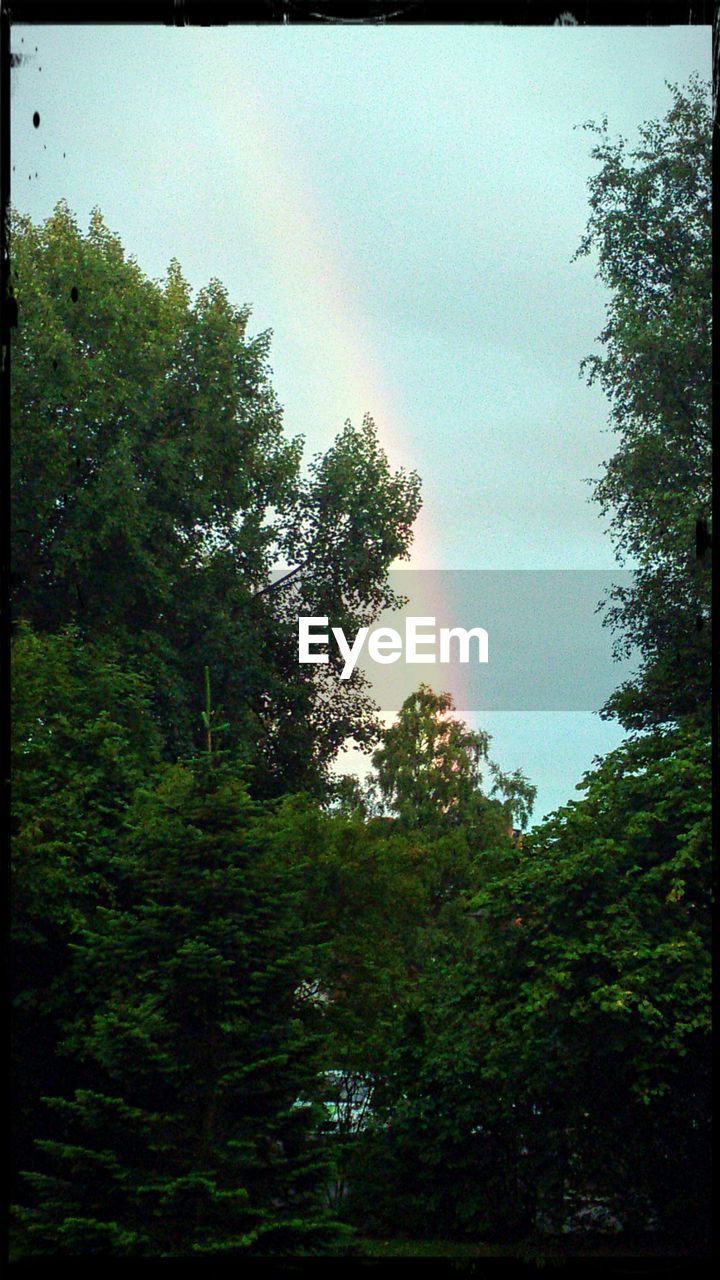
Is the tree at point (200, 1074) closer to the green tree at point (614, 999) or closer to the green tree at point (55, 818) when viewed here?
the green tree at point (55, 818)

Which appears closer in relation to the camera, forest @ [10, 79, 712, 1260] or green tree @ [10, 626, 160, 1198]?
forest @ [10, 79, 712, 1260]

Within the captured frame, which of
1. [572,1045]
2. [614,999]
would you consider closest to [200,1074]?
[572,1045]

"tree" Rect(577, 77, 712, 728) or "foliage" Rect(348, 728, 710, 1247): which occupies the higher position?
"tree" Rect(577, 77, 712, 728)

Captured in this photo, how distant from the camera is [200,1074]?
12.3m

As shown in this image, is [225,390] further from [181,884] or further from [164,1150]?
[164,1150]

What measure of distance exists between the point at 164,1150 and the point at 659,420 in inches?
451

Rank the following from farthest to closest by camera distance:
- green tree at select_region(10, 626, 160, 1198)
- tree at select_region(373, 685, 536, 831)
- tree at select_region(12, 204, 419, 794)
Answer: tree at select_region(373, 685, 536, 831), tree at select_region(12, 204, 419, 794), green tree at select_region(10, 626, 160, 1198)

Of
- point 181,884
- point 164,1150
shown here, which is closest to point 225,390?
point 181,884

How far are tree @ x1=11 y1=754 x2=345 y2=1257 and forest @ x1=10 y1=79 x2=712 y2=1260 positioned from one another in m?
0.04

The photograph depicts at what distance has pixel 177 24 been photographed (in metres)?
5.93

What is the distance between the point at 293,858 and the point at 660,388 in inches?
317

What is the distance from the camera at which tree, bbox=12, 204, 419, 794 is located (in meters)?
19.1

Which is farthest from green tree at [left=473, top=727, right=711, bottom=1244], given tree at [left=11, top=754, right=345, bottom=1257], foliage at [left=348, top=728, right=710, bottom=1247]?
tree at [left=11, top=754, right=345, bottom=1257]

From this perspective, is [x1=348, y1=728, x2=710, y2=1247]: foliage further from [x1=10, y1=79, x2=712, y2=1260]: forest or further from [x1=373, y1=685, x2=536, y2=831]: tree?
[x1=373, y1=685, x2=536, y2=831]: tree
